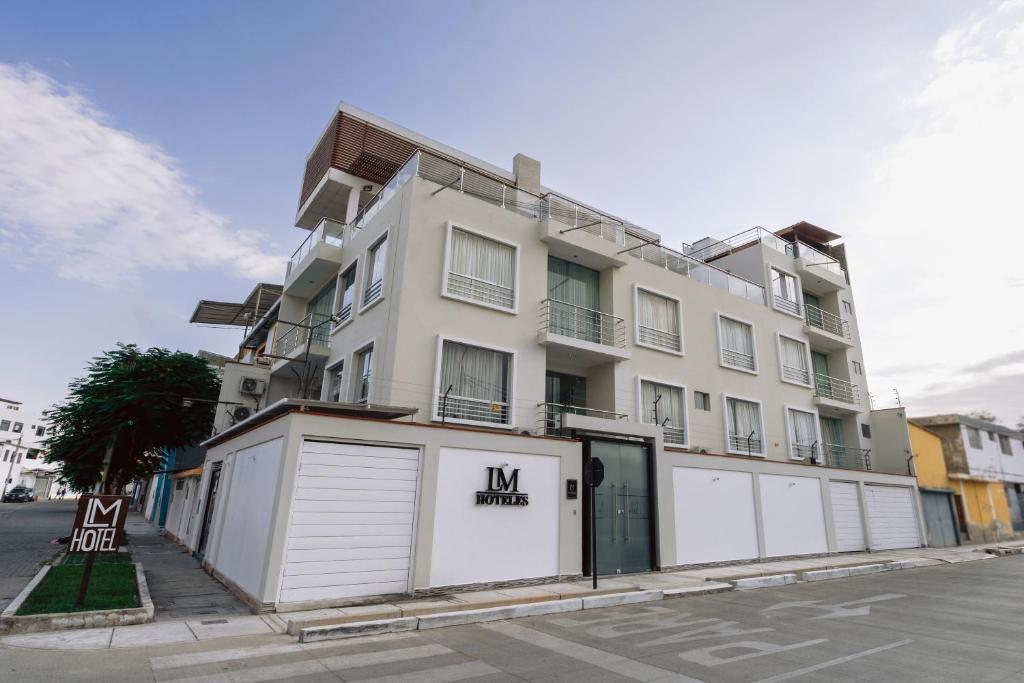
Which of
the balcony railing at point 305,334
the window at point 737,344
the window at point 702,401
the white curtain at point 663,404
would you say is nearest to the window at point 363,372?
the balcony railing at point 305,334

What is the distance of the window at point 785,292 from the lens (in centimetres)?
2333

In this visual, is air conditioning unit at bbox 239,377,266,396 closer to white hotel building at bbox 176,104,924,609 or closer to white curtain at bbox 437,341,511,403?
white hotel building at bbox 176,104,924,609

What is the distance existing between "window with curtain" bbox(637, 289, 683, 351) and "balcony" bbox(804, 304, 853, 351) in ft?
29.2

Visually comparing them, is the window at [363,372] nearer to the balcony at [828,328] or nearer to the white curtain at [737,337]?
the white curtain at [737,337]

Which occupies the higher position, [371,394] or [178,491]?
[371,394]

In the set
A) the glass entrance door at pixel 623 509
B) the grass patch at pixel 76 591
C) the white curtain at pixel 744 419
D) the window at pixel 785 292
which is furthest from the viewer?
the window at pixel 785 292

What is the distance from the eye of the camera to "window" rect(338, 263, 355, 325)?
1640cm

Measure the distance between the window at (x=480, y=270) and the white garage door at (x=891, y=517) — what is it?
1736cm

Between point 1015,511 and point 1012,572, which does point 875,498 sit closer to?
point 1012,572

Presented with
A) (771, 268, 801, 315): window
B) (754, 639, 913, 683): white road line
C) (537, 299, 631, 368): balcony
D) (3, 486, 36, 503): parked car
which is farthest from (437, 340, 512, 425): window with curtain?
(3, 486, 36, 503): parked car

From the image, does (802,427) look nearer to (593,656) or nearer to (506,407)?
(506,407)

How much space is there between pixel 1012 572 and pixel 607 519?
13326mm

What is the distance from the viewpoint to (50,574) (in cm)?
1124

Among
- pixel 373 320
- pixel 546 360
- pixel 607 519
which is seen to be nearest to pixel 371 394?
pixel 373 320
